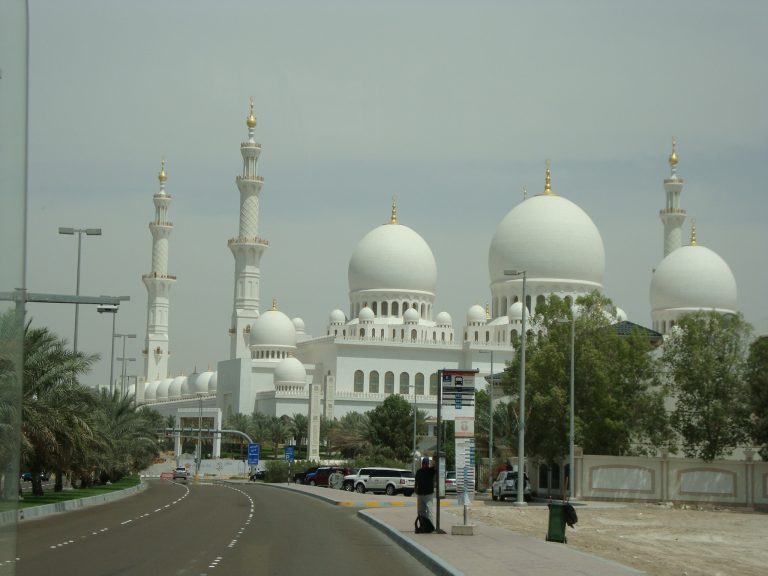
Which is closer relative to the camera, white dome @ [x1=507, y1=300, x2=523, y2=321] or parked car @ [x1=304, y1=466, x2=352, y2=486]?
parked car @ [x1=304, y1=466, x2=352, y2=486]

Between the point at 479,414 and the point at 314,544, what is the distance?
42.3 meters

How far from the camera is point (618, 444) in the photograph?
4531 centimetres

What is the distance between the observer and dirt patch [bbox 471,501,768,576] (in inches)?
688

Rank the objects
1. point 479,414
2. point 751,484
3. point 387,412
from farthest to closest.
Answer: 1. point 387,412
2. point 479,414
3. point 751,484

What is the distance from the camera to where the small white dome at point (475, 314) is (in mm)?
101375

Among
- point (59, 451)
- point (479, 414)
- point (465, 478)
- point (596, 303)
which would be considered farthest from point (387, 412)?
point (465, 478)

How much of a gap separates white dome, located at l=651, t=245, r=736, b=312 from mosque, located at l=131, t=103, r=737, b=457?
3.9 inches

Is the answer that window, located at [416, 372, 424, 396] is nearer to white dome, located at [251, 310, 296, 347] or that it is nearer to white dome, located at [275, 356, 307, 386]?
white dome, located at [275, 356, 307, 386]

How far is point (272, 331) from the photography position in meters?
104

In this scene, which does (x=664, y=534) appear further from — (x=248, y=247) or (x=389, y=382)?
(x=248, y=247)

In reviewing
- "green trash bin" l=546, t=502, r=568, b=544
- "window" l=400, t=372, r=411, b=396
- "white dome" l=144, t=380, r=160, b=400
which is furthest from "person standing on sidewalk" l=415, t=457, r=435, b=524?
"white dome" l=144, t=380, r=160, b=400

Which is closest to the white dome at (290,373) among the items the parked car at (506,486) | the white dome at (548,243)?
the white dome at (548,243)

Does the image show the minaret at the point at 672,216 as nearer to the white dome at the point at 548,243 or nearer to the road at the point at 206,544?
the white dome at the point at 548,243

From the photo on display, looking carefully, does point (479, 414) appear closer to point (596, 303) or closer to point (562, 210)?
point (596, 303)
